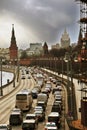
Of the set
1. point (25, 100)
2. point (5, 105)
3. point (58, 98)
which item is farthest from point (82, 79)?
point (5, 105)

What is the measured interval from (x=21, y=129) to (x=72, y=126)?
21.4 feet

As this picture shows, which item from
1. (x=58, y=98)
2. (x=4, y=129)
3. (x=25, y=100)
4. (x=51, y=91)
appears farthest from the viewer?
(x=51, y=91)

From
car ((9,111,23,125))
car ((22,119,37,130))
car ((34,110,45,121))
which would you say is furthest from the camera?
car ((34,110,45,121))

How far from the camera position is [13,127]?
39469 millimetres

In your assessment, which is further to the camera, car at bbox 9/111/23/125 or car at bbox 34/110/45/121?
car at bbox 34/110/45/121

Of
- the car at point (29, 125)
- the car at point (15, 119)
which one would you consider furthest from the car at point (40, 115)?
the car at point (29, 125)

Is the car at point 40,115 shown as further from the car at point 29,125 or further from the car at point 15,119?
the car at point 29,125

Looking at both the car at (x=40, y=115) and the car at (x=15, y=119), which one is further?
the car at (x=40, y=115)

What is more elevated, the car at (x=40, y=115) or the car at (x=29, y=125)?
the car at (x=40, y=115)

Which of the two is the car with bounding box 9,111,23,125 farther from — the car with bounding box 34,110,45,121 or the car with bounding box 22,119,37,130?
the car with bounding box 22,119,37,130

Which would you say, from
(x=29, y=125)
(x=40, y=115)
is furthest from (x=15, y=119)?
(x=29, y=125)

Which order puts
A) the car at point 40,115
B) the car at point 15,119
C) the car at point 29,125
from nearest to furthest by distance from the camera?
Result: the car at point 29,125
the car at point 15,119
the car at point 40,115

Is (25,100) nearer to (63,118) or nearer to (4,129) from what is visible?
(63,118)

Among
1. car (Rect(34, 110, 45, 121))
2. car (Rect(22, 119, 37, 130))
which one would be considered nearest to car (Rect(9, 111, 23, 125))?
car (Rect(34, 110, 45, 121))
